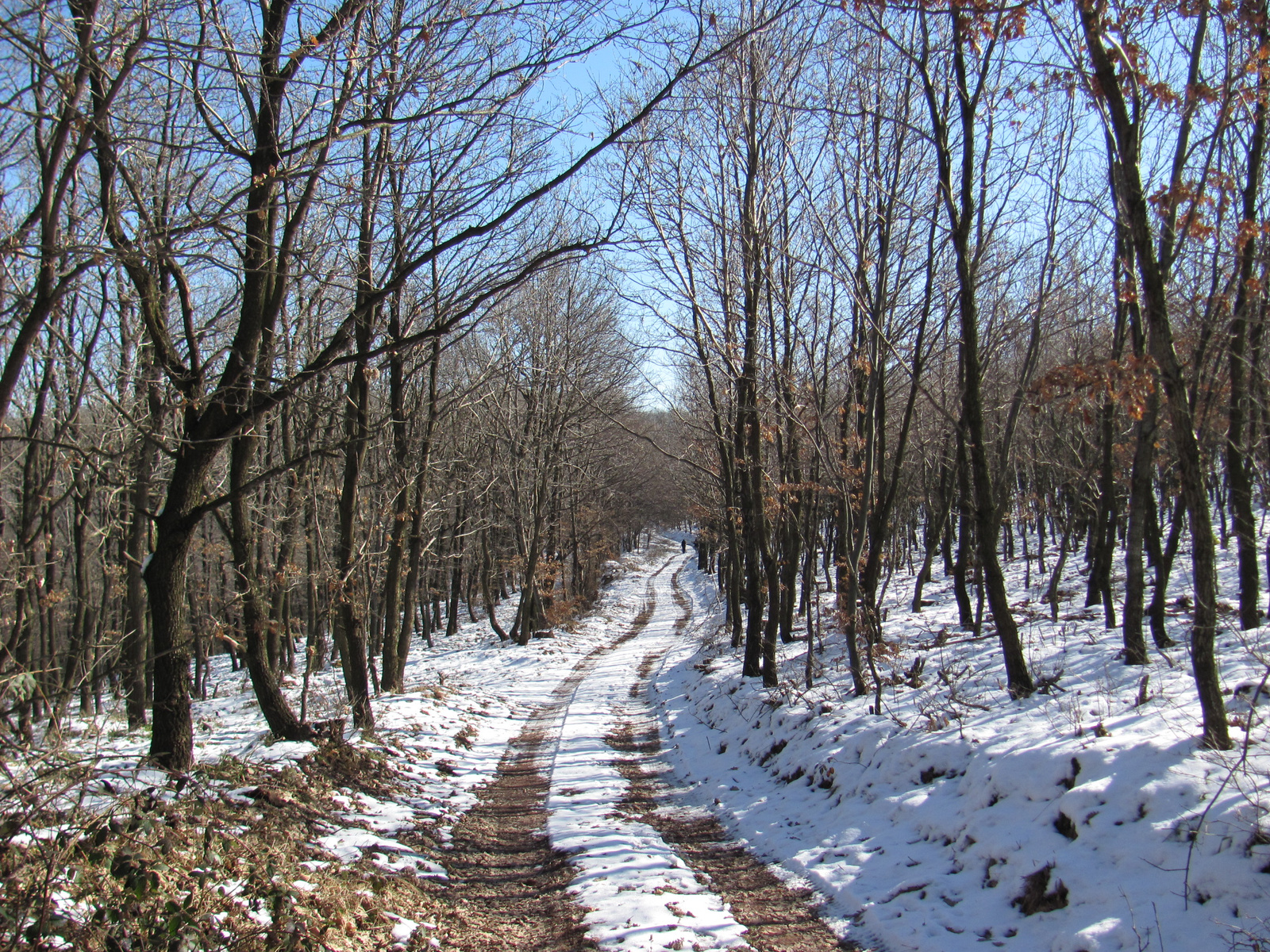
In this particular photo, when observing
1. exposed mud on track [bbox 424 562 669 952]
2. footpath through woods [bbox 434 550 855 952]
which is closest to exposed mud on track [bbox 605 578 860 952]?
footpath through woods [bbox 434 550 855 952]

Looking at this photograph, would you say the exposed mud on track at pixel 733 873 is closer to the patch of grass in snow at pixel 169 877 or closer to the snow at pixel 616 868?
the snow at pixel 616 868

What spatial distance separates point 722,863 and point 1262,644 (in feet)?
20.4

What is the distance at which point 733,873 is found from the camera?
5305 mm

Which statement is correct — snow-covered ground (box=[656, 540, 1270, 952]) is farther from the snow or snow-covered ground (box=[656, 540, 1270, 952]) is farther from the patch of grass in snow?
the patch of grass in snow

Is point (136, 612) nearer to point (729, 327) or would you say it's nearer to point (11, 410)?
point (11, 410)

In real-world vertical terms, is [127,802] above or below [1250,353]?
below

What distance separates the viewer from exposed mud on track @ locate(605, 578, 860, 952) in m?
4.27

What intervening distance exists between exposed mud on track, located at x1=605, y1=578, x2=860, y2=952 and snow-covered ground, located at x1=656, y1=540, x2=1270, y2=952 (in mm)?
219

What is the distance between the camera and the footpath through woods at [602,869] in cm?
427

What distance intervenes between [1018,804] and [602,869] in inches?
116

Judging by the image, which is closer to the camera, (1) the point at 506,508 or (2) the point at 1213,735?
(2) the point at 1213,735

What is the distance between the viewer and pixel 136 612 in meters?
12.9

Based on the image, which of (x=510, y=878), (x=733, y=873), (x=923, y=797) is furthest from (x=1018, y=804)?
(x=510, y=878)

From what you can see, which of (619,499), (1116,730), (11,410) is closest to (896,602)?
(1116,730)
